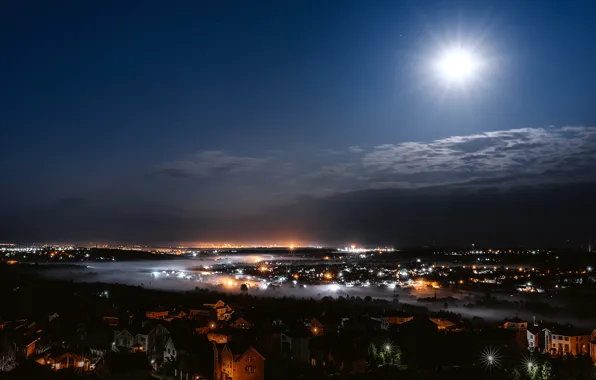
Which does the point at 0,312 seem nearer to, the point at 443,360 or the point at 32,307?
the point at 32,307

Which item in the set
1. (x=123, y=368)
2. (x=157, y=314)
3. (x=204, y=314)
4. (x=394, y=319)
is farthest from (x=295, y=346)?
(x=157, y=314)

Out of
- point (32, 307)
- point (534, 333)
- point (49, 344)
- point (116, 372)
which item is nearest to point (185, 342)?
point (116, 372)

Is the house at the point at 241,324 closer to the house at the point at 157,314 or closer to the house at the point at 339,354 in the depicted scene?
the house at the point at 157,314

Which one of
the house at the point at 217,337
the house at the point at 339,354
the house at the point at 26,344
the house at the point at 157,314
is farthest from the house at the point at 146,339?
the house at the point at 157,314

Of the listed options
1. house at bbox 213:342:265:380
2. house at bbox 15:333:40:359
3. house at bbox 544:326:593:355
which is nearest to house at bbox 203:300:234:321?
house at bbox 15:333:40:359

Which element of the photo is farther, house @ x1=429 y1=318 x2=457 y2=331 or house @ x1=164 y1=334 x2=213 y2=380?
house @ x1=429 y1=318 x2=457 y2=331

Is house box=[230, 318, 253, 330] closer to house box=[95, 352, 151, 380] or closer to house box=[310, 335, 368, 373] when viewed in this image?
house box=[310, 335, 368, 373]
